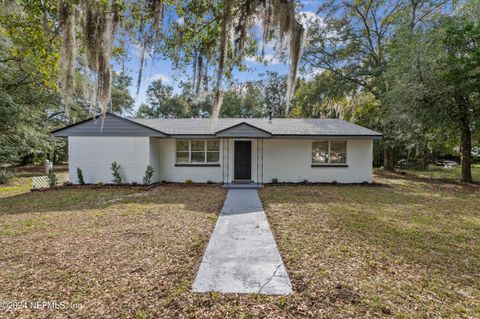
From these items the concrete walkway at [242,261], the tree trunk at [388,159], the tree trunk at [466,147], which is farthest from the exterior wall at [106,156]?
the tree trunk at [388,159]

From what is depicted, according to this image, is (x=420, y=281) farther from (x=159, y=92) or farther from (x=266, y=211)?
(x=159, y=92)

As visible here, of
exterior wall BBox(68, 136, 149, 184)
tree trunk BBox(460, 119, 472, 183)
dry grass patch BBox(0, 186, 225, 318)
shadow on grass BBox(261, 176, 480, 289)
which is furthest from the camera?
tree trunk BBox(460, 119, 472, 183)

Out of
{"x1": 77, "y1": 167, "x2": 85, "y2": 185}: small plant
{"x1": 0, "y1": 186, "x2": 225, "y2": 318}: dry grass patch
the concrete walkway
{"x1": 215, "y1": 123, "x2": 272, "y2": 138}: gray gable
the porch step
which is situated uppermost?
{"x1": 215, "y1": 123, "x2": 272, "y2": 138}: gray gable

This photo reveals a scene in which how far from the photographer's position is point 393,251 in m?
4.00

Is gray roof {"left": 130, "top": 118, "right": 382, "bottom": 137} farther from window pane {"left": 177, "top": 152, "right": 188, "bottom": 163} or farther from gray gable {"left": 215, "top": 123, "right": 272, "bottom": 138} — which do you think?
window pane {"left": 177, "top": 152, "right": 188, "bottom": 163}

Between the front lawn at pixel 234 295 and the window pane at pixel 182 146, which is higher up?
the window pane at pixel 182 146

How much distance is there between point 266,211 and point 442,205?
5729 mm

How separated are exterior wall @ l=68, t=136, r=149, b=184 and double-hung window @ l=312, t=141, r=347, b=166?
7.93 meters

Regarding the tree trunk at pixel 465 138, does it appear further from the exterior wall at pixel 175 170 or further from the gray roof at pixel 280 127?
the exterior wall at pixel 175 170

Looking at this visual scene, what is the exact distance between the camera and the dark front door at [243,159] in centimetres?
1163

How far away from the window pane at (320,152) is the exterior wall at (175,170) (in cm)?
467

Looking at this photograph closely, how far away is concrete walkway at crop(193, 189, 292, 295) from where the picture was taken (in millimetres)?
2916

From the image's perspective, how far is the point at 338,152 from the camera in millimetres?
11812

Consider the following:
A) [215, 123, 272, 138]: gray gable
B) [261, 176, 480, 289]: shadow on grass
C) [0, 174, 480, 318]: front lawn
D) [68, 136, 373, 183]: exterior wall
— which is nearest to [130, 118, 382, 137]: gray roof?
[68, 136, 373, 183]: exterior wall
